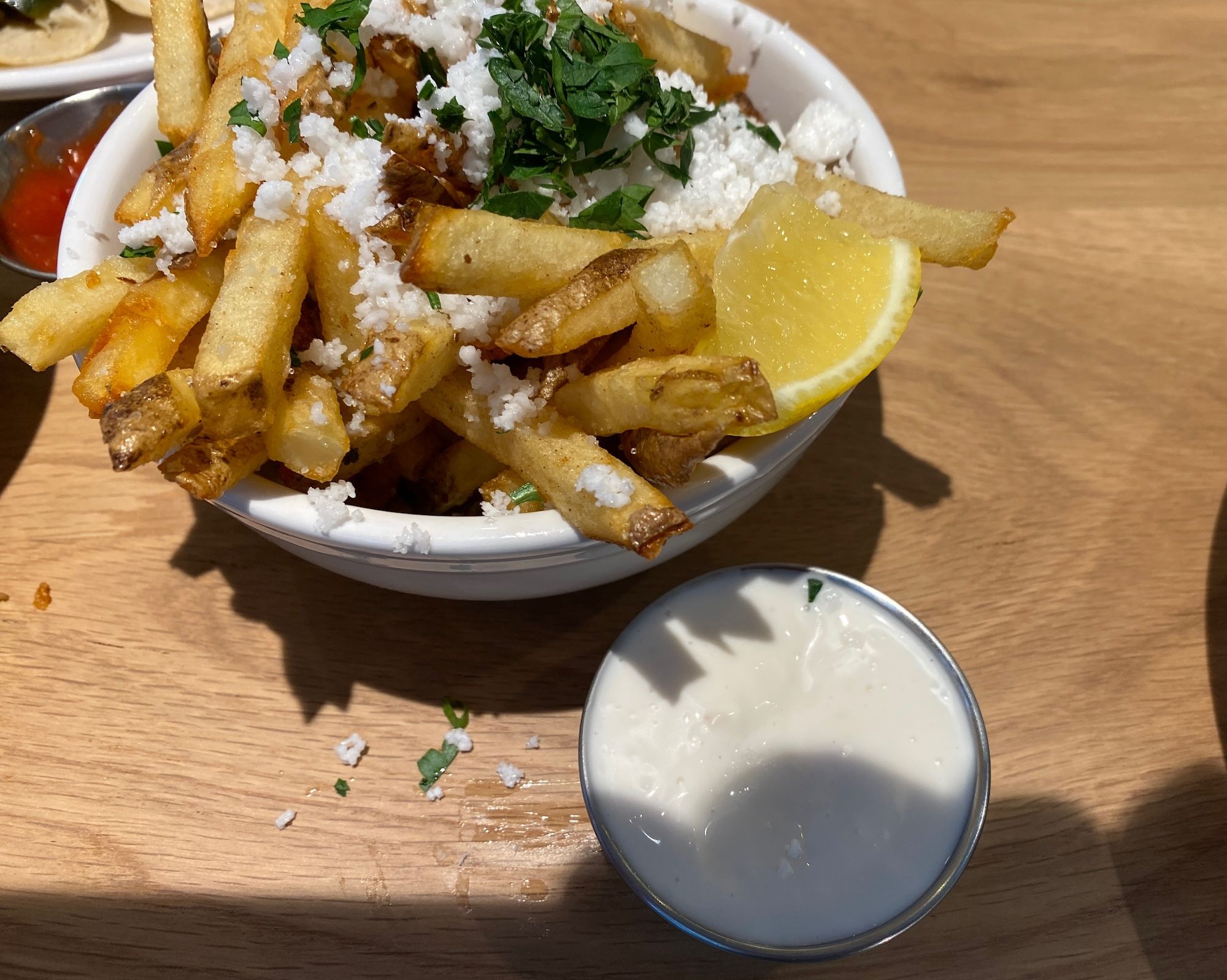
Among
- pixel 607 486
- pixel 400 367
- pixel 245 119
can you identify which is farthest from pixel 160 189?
pixel 607 486

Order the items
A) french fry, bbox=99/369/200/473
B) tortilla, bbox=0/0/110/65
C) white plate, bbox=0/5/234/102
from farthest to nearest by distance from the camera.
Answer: tortilla, bbox=0/0/110/65 < white plate, bbox=0/5/234/102 < french fry, bbox=99/369/200/473

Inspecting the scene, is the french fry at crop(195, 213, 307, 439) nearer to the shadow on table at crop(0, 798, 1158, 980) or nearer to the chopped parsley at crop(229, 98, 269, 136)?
the chopped parsley at crop(229, 98, 269, 136)

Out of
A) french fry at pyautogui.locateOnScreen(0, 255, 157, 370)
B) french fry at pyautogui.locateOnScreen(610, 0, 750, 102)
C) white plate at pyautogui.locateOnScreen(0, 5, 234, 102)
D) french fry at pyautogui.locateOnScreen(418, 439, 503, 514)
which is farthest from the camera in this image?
white plate at pyautogui.locateOnScreen(0, 5, 234, 102)

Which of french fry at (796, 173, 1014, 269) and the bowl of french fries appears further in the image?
french fry at (796, 173, 1014, 269)

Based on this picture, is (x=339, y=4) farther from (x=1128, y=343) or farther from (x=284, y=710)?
(x=1128, y=343)

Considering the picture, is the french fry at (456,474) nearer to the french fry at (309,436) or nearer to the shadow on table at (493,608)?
the french fry at (309,436)

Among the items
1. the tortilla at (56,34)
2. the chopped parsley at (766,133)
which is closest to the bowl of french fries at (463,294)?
the chopped parsley at (766,133)

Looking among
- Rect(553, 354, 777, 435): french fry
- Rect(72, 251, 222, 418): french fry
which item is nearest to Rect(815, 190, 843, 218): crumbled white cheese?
Rect(553, 354, 777, 435): french fry
